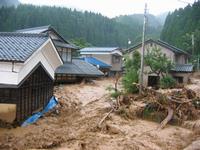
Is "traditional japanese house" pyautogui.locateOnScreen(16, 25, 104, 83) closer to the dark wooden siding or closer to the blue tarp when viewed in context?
the blue tarp

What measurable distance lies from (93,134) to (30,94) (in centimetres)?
351

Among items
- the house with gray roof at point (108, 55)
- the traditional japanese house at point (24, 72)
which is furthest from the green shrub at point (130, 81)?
the house with gray roof at point (108, 55)

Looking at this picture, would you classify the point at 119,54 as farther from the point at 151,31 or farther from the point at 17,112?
the point at 151,31

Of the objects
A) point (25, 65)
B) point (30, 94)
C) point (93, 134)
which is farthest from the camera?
point (30, 94)

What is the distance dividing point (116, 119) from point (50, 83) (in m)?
4.22

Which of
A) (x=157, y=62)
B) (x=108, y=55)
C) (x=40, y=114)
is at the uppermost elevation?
(x=108, y=55)

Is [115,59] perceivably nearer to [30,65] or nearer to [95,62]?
[95,62]

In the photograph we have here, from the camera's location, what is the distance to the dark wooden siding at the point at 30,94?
10867 millimetres

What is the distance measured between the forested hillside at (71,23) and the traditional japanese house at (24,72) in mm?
48525

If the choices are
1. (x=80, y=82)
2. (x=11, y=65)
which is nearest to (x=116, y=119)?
(x=11, y=65)

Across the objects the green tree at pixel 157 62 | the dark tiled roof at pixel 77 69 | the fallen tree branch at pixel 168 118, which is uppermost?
the green tree at pixel 157 62

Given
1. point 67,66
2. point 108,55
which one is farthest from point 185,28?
point 67,66

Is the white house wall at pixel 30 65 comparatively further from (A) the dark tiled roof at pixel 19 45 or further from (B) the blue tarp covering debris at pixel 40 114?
(B) the blue tarp covering debris at pixel 40 114

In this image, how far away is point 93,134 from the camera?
10992 millimetres
